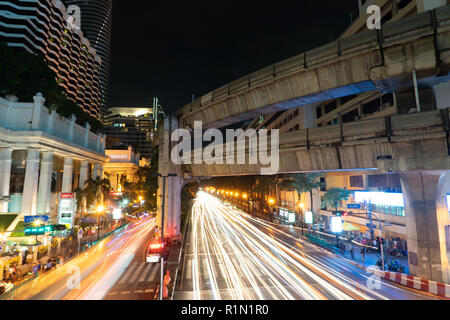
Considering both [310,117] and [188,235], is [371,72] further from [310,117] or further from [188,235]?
[310,117]

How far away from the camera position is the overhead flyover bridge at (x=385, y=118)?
11797 mm

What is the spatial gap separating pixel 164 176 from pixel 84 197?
2573 cm

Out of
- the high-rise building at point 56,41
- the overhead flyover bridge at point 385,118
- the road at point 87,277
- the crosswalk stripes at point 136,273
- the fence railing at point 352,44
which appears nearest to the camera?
the fence railing at point 352,44

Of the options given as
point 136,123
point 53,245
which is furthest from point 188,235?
point 136,123

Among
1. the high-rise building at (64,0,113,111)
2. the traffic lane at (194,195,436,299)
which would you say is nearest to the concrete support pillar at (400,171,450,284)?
the traffic lane at (194,195,436,299)

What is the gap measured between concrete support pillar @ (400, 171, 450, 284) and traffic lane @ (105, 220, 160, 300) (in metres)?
16.8

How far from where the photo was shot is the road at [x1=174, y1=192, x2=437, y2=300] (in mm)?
13914

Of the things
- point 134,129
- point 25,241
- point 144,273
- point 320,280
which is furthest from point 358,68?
point 134,129

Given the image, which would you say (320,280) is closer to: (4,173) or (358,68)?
(358,68)

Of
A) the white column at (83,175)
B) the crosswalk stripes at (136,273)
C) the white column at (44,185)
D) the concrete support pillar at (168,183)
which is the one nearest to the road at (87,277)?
the crosswalk stripes at (136,273)

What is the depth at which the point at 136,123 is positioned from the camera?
539ft

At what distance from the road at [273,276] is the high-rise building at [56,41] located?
7202cm

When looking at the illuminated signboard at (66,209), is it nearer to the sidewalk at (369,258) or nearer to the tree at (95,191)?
the tree at (95,191)

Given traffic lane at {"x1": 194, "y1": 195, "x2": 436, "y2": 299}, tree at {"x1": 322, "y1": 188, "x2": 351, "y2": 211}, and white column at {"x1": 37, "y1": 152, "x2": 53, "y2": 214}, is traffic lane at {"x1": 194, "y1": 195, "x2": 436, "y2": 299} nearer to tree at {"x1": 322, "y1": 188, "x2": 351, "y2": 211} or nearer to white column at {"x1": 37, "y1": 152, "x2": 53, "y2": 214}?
tree at {"x1": 322, "y1": 188, "x2": 351, "y2": 211}
